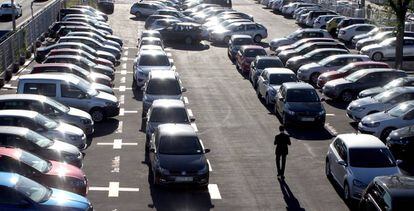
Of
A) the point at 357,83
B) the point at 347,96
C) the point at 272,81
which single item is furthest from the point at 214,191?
the point at 357,83

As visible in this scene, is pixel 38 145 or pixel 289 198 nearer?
pixel 289 198

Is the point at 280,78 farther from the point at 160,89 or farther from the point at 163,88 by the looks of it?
the point at 160,89

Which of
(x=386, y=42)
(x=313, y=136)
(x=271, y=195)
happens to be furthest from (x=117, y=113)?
→ (x=386, y=42)

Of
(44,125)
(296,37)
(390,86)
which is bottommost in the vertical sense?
(296,37)

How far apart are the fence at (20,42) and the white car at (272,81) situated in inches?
453

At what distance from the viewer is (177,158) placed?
2212cm

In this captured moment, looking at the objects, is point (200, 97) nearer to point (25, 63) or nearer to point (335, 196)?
point (25, 63)

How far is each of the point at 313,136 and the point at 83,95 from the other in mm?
8477

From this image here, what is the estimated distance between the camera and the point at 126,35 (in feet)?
185

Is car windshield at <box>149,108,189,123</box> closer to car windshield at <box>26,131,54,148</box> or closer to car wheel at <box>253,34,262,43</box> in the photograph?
car windshield at <box>26,131,54,148</box>

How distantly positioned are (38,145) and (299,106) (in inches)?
448

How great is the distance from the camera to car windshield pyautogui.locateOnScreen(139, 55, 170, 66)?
37456 mm

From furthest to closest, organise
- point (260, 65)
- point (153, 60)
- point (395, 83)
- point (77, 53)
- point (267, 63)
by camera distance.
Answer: point (267, 63), point (260, 65), point (77, 53), point (153, 60), point (395, 83)

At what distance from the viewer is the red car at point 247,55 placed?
4153 centimetres
